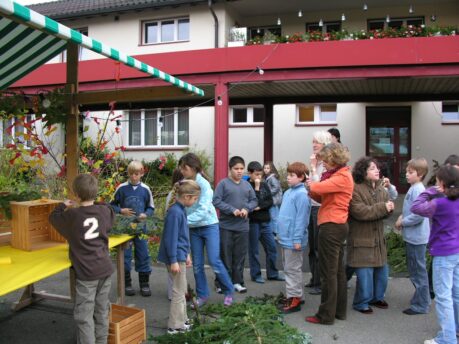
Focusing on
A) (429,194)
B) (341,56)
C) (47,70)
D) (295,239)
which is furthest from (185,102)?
(429,194)

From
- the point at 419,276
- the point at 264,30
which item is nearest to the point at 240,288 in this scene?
the point at 419,276

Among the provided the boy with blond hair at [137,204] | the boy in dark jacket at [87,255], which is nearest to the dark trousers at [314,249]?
the boy with blond hair at [137,204]

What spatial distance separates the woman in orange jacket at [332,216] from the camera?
4175 millimetres

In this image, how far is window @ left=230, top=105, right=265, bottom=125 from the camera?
17.4 metres

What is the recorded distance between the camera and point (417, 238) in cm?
459

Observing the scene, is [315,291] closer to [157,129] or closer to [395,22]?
[395,22]

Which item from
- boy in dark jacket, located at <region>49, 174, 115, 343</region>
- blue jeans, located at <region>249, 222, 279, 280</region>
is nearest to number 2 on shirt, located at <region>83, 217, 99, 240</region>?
boy in dark jacket, located at <region>49, 174, 115, 343</region>

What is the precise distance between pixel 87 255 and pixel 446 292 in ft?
9.67

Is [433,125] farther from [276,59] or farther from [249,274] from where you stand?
[249,274]

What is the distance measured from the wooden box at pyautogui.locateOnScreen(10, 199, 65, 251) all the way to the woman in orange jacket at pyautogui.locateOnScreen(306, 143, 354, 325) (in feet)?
8.19

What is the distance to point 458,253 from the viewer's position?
3.67 m

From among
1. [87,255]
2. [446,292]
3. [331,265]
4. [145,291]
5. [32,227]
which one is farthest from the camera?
[145,291]

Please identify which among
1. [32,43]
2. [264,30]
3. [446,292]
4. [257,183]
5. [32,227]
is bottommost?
[446,292]

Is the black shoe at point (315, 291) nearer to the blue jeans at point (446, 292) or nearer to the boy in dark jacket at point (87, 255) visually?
the blue jeans at point (446, 292)
